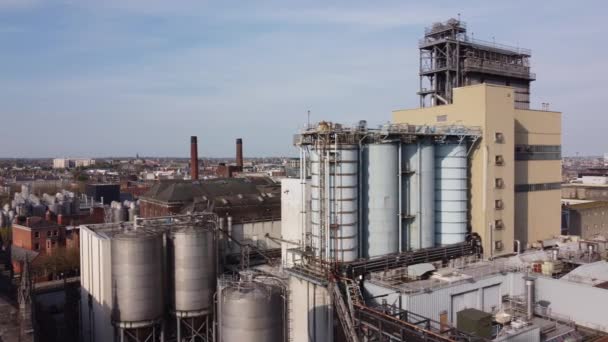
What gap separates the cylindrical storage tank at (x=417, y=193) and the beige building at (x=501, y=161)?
4171 mm

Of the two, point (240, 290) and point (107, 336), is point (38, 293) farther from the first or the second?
point (240, 290)

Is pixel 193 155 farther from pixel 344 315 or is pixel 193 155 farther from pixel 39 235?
pixel 344 315

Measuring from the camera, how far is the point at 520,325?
21922mm

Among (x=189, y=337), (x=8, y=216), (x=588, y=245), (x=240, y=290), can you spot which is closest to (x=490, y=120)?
(x=588, y=245)

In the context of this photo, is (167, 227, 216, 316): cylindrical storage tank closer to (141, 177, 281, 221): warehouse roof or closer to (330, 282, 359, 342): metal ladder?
(330, 282, 359, 342): metal ladder

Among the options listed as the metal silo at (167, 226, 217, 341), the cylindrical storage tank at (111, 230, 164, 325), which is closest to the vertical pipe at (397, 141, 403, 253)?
the metal silo at (167, 226, 217, 341)

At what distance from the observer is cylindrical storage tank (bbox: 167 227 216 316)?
26.0m

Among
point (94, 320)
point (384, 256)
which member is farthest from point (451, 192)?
point (94, 320)

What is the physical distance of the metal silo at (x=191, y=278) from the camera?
26.0 metres

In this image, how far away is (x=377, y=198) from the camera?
24.9 metres

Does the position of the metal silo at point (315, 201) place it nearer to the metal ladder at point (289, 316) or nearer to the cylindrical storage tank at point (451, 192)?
the metal ladder at point (289, 316)

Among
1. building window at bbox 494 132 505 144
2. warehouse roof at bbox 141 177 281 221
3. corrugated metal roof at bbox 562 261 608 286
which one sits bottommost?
corrugated metal roof at bbox 562 261 608 286

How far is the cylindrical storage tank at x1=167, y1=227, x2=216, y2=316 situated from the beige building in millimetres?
16471

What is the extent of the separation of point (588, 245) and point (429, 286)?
16.0 m
